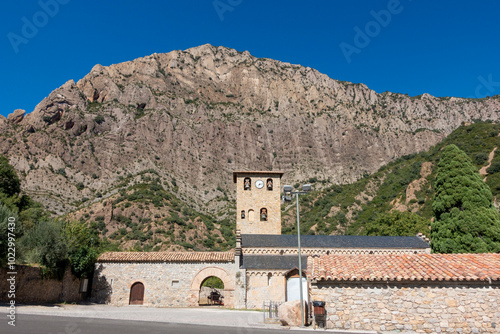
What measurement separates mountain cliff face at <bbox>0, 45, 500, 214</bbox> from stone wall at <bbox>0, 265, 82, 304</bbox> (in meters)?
53.0

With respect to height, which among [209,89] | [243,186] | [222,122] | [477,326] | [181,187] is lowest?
[477,326]

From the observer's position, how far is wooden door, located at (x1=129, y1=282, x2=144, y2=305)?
29.0m

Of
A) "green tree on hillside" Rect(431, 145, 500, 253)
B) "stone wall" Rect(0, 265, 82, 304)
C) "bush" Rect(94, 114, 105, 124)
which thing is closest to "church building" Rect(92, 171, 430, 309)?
"stone wall" Rect(0, 265, 82, 304)

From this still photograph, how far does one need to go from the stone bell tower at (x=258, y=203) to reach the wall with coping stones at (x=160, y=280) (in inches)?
399

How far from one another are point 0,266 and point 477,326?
77.2 ft

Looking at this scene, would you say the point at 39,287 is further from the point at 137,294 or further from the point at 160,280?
the point at 160,280

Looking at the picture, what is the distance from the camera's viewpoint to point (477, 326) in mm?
13602

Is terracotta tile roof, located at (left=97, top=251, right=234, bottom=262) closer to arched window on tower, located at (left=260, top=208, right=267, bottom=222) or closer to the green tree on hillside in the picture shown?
arched window on tower, located at (left=260, top=208, right=267, bottom=222)

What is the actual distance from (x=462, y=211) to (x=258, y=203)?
19.8 meters

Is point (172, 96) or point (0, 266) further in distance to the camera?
point (172, 96)

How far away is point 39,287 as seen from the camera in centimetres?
2395

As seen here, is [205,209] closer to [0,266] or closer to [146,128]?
[146,128]

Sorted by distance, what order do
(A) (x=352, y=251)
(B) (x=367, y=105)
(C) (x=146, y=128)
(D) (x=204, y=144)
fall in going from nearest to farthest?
(A) (x=352, y=251), (C) (x=146, y=128), (D) (x=204, y=144), (B) (x=367, y=105)

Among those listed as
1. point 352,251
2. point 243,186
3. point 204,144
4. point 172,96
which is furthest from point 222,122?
point 352,251
